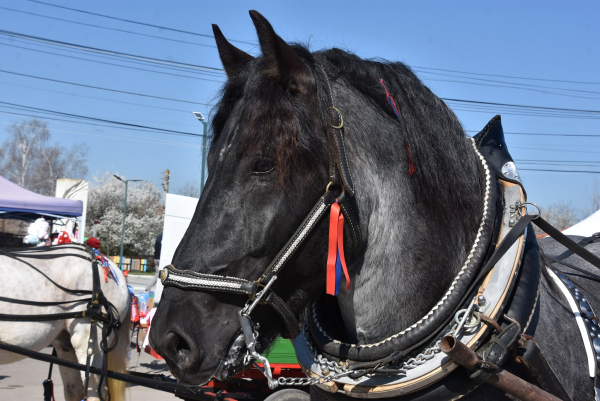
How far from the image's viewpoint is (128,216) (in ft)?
123

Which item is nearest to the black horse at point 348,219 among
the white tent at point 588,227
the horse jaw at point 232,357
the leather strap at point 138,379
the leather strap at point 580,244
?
the horse jaw at point 232,357

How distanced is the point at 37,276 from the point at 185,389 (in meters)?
2.11

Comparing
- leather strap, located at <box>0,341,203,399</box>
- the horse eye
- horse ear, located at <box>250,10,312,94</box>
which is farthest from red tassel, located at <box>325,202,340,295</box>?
leather strap, located at <box>0,341,203,399</box>

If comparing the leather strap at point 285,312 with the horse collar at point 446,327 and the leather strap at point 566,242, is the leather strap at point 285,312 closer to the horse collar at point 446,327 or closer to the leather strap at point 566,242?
the horse collar at point 446,327

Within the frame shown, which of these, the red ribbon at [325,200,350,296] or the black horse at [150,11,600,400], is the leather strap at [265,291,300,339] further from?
the red ribbon at [325,200,350,296]

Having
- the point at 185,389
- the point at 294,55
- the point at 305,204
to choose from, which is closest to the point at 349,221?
the point at 305,204

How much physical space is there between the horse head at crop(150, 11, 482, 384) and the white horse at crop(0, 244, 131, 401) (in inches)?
144

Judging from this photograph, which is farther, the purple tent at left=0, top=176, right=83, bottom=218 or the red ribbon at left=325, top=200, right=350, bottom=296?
the purple tent at left=0, top=176, right=83, bottom=218

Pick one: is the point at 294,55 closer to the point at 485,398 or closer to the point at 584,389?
the point at 485,398

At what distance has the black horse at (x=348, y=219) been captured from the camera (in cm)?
137

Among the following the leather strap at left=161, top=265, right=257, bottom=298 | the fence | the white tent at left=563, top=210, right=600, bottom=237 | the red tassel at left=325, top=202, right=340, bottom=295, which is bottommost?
the fence

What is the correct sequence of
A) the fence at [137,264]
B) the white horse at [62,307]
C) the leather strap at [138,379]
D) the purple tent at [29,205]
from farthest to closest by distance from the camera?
the fence at [137,264] → the purple tent at [29,205] → the white horse at [62,307] → the leather strap at [138,379]

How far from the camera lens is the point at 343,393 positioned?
1533 millimetres

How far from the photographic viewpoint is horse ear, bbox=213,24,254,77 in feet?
5.87
